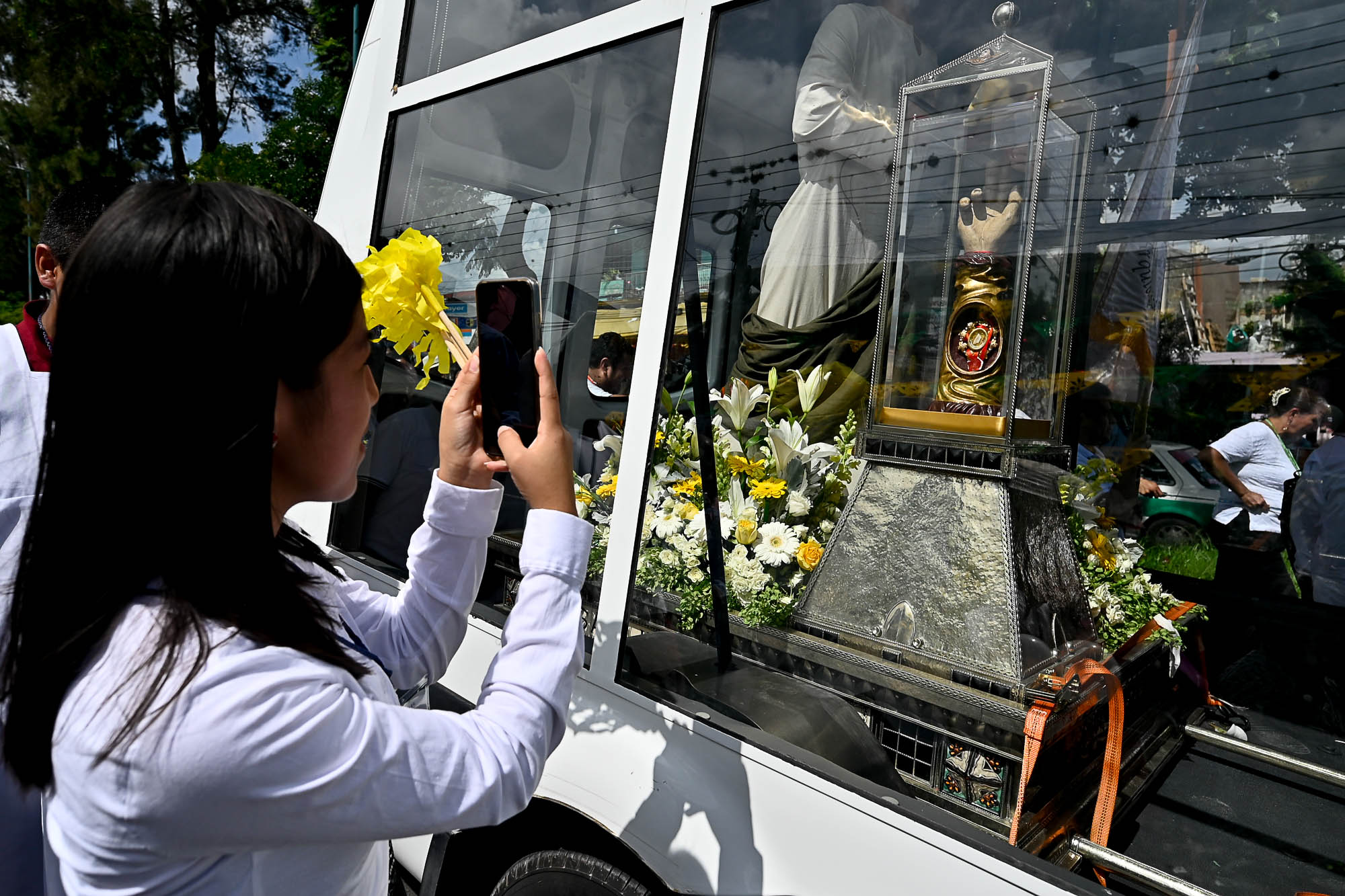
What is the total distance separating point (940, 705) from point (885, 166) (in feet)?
3.71

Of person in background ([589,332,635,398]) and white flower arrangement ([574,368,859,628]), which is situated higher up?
person in background ([589,332,635,398])

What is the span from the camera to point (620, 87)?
6.16ft

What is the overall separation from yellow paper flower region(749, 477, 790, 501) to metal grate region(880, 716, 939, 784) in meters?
0.62

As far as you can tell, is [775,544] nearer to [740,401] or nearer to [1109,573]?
[740,401]

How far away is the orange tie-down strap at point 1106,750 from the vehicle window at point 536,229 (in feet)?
3.14

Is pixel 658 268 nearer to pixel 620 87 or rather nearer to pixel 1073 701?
pixel 620 87

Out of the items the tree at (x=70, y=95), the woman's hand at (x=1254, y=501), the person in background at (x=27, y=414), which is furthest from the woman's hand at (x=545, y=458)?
the tree at (x=70, y=95)

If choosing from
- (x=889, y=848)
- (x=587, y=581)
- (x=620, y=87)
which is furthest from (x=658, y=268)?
(x=889, y=848)

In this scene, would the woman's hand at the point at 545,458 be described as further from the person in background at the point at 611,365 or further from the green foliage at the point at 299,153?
the green foliage at the point at 299,153

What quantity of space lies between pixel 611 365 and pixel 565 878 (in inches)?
41.3

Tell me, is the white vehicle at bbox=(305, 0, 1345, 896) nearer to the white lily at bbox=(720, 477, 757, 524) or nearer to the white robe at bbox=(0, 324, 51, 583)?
the white lily at bbox=(720, 477, 757, 524)

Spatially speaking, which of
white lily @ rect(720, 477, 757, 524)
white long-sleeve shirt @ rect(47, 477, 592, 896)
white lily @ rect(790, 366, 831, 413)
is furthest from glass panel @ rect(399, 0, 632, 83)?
white long-sleeve shirt @ rect(47, 477, 592, 896)

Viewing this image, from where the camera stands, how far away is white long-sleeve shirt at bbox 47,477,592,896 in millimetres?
735

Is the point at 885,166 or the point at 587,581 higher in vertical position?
the point at 885,166
